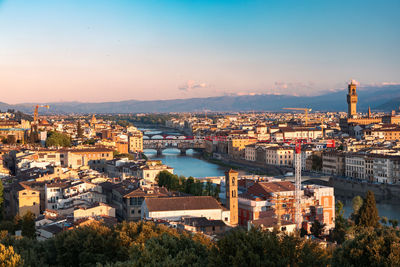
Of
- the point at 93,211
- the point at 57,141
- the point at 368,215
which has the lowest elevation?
the point at 368,215

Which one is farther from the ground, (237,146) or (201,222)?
(201,222)

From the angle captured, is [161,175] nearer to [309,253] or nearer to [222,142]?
[309,253]

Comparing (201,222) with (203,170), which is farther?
(203,170)

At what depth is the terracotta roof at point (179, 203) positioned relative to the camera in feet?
34.6

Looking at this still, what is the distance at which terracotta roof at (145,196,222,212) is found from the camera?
10539 mm

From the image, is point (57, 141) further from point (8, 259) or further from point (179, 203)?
point (8, 259)

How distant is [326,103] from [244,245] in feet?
547

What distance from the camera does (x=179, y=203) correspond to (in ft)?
35.1

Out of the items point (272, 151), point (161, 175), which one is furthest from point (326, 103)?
point (161, 175)

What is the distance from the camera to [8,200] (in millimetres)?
12945

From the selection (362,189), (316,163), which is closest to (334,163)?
(316,163)

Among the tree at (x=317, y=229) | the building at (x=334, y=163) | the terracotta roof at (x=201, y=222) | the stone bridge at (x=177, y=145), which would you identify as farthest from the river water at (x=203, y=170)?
the terracotta roof at (x=201, y=222)

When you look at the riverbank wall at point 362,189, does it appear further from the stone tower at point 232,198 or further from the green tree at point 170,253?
the green tree at point 170,253

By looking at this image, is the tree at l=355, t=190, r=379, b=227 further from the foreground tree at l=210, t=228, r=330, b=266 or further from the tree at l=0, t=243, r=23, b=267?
the tree at l=0, t=243, r=23, b=267
